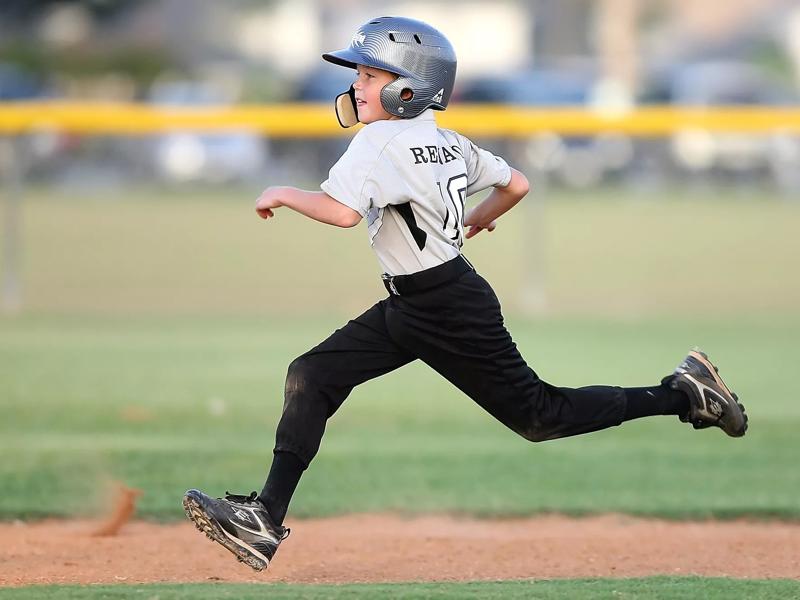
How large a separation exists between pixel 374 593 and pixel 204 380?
6116 millimetres

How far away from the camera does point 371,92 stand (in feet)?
18.5

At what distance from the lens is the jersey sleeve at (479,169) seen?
5797 millimetres

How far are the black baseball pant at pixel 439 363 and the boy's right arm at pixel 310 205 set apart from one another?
0.49 m

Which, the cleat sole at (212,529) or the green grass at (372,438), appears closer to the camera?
the cleat sole at (212,529)

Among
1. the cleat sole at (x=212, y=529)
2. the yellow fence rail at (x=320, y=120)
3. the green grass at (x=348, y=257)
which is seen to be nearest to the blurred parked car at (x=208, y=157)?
the green grass at (x=348, y=257)

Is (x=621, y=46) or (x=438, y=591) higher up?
(x=621, y=46)

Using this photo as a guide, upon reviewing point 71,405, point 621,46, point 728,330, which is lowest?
point 71,405

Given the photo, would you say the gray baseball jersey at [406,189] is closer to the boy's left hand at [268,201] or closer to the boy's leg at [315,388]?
the boy's left hand at [268,201]

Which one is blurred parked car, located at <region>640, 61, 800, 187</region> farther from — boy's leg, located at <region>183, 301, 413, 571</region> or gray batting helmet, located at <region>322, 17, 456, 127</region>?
boy's leg, located at <region>183, 301, 413, 571</region>

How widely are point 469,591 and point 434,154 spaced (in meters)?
1.69

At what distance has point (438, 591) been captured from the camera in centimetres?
520

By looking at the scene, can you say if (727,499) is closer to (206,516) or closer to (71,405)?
(206,516)

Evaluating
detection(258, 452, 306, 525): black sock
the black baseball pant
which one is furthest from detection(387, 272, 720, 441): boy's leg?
detection(258, 452, 306, 525): black sock

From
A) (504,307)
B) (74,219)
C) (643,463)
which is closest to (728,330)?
(504,307)
